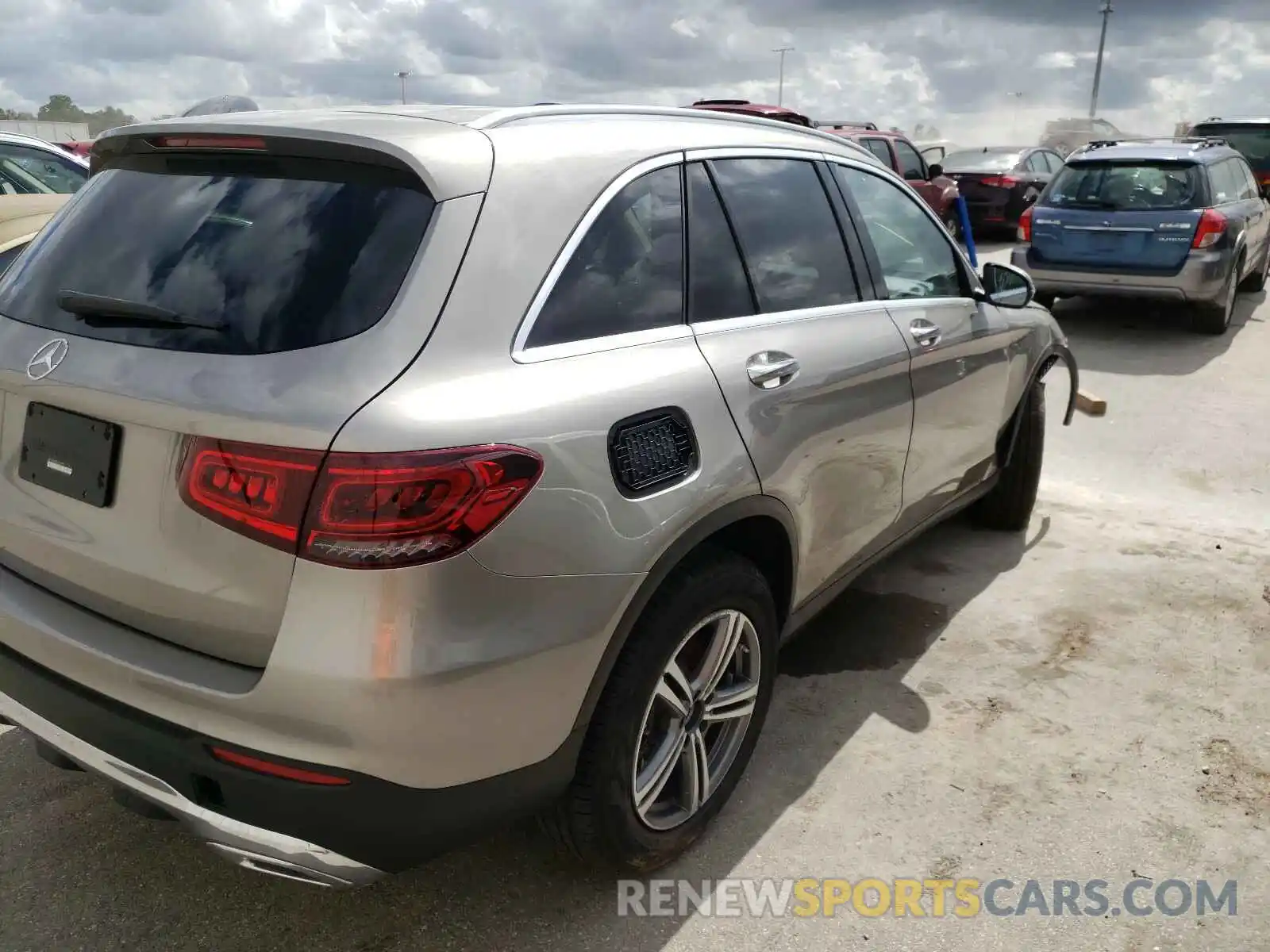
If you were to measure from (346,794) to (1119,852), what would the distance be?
2029 millimetres

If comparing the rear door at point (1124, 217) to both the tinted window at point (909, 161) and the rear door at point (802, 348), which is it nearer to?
the tinted window at point (909, 161)

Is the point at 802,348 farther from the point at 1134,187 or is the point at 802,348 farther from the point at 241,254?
the point at 1134,187

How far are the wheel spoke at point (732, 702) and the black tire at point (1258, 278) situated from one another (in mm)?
10960

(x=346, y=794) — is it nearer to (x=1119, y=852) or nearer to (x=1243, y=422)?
(x=1119, y=852)

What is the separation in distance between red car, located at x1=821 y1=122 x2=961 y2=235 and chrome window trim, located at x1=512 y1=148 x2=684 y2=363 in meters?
12.5

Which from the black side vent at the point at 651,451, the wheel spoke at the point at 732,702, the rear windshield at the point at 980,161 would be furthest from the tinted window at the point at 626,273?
the rear windshield at the point at 980,161

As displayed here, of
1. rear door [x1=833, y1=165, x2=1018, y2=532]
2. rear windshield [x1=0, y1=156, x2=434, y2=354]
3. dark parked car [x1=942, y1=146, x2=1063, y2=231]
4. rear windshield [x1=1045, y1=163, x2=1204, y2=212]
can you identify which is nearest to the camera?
rear windshield [x1=0, y1=156, x2=434, y2=354]

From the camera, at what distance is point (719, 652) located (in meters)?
2.63

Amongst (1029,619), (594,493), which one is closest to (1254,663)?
(1029,619)

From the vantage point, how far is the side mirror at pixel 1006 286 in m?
4.09

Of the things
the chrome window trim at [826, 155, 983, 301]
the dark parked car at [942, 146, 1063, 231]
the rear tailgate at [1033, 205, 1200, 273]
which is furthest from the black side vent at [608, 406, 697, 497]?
the dark parked car at [942, 146, 1063, 231]

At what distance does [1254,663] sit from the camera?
375cm

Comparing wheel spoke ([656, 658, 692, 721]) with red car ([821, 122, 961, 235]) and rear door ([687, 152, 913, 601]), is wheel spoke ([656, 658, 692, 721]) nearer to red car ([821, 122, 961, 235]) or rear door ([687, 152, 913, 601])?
rear door ([687, 152, 913, 601])

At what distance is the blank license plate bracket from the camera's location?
2.06 meters
